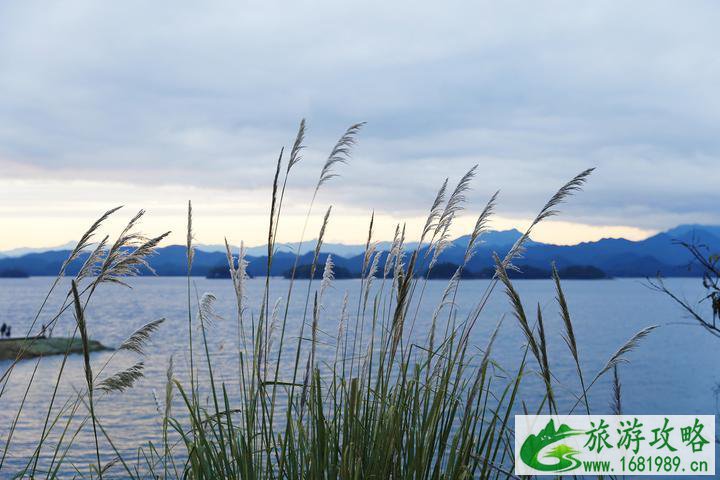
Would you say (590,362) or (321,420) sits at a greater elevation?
(321,420)

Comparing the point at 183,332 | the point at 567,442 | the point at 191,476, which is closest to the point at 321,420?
the point at 191,476

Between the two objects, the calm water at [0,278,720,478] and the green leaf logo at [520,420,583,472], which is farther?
the calm water at [0,278,720,478]

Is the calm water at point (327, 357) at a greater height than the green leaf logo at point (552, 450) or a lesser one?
lesser

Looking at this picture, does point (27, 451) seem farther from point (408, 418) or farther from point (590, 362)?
point (590, 362)

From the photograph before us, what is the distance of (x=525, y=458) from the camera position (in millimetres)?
3607

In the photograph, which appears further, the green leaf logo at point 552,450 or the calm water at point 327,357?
the calm water at point 327,357

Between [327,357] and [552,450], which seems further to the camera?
[327,357]

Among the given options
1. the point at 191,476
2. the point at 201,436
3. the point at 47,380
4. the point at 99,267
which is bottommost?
the point at 47,380

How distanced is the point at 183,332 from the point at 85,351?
88954mm

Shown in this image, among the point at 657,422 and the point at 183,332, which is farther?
the point at 183,332

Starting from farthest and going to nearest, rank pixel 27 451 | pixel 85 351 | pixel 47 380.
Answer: pixel 47 380, pixel 27 451, pixel 85 351

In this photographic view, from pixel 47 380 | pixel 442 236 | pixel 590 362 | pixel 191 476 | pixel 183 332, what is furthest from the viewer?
pixel 183 332

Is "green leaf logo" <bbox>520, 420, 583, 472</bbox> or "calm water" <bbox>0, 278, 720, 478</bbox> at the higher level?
"green leaf logo" <bbox>520, 420, 583, 472</bbox>

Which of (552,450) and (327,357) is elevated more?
(552,450)
